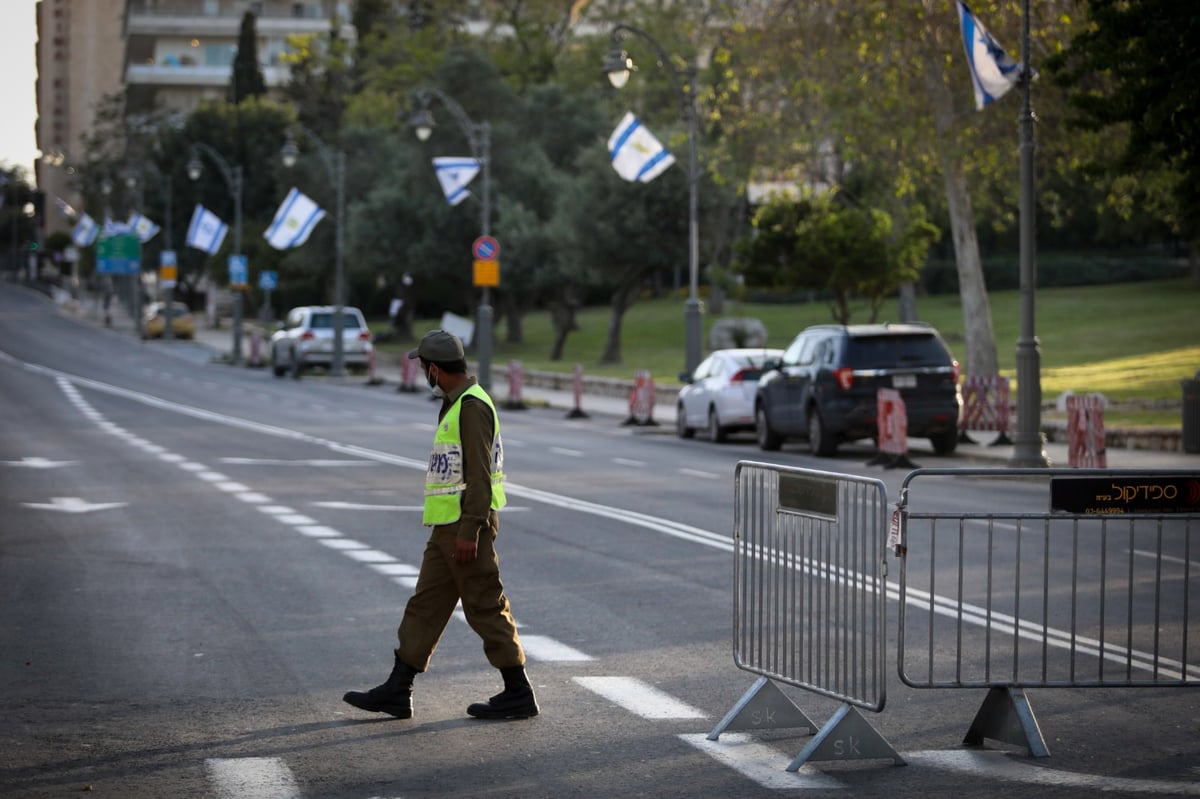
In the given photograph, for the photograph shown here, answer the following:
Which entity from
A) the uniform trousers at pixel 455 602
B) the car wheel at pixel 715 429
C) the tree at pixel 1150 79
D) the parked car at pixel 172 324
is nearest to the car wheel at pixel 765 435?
the car wheel at pixel 715 429

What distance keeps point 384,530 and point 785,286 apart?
34531 millimetres

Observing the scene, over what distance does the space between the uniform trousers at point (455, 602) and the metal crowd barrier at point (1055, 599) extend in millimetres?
1740

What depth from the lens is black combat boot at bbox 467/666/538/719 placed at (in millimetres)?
8289

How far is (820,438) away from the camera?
26.3m

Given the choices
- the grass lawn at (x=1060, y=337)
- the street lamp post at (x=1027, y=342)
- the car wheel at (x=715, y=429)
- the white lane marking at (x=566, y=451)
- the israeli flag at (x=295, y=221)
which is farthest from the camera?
the israeli flag at (x=295, y=221)

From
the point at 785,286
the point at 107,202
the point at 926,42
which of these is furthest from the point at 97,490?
the point at 107,202

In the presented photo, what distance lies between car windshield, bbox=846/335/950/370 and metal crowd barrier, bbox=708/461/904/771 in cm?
1780

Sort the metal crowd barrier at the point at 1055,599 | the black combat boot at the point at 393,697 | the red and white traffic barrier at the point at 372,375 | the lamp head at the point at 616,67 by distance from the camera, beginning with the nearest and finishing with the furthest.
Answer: the metal crowd barrier at the point at 1055,599 → the black combat boot at the point at 393,697 → the lamp head at the point at 616,67 → the red and white traffic barrier at the point at 372,375

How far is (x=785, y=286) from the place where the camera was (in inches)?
1975

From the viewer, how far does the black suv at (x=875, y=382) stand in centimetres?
2605

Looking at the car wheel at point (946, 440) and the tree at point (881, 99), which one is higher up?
the tree at point (881, 99)

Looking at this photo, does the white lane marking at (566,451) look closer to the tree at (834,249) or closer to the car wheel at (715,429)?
the car wheel at (715,429)

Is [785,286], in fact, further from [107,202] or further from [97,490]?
[107,202]

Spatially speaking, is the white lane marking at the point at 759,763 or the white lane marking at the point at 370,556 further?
the white lane marking at the point at 370,556
